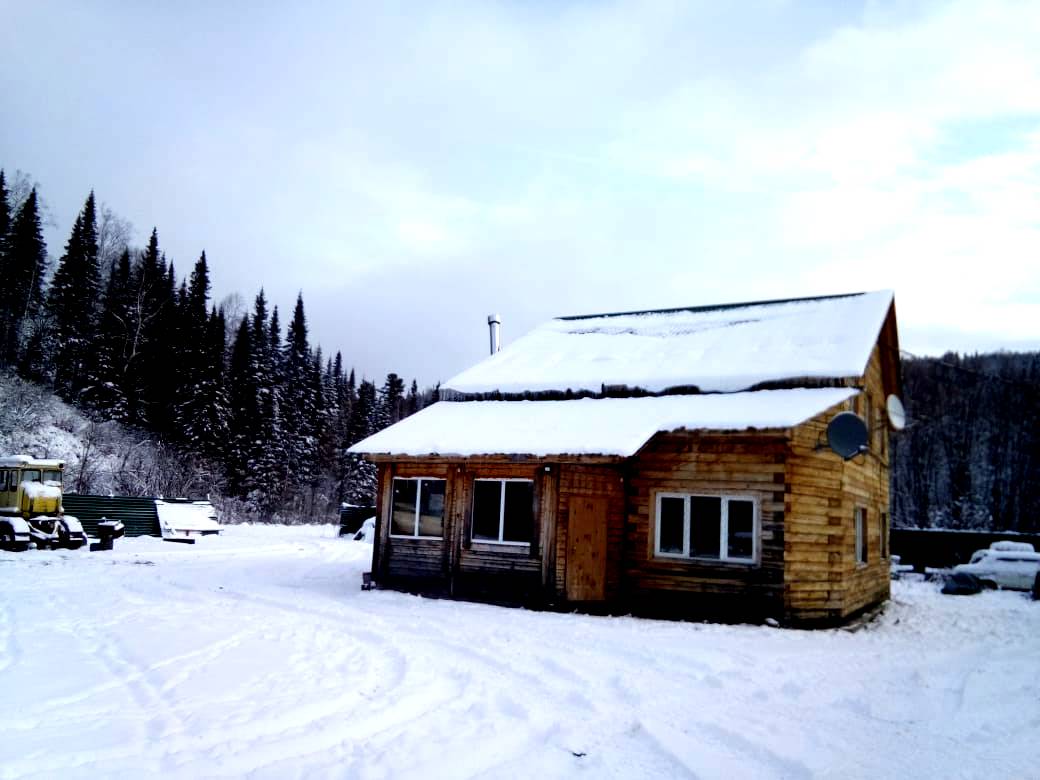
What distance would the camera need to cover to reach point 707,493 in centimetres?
1383

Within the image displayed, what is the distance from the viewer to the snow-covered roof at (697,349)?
15391 mm

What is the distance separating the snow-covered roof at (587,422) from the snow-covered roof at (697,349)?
52 cm

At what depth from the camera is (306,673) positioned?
824cm

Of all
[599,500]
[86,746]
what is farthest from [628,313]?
[86,746]

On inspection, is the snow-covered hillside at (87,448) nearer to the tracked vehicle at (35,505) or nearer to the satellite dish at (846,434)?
the tracked vehicle at (35,505)

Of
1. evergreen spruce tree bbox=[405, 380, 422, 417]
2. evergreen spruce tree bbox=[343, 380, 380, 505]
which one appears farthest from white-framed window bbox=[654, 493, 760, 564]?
evergreen spruce tree bbox=[405, 380, 422, 417]

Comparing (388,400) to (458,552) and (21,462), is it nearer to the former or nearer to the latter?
(21,462)

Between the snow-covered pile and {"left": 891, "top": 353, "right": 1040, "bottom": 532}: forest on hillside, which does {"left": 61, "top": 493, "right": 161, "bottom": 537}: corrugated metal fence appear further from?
{"left": 891, "top": 353, "right": 1040, "bottom": 532}: forest on hillside

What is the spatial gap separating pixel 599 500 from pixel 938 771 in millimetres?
8839

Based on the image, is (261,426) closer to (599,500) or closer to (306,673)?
(599,500)

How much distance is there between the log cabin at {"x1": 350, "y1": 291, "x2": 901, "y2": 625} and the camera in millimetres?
13445

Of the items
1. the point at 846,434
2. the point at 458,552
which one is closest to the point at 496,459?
the point at 458,552

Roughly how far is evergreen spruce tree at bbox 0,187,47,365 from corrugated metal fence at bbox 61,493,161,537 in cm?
2459

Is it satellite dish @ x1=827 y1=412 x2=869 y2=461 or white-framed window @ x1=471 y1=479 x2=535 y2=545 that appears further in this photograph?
white-framed window @ x1=471 y1=479 x2=535 y2=545
